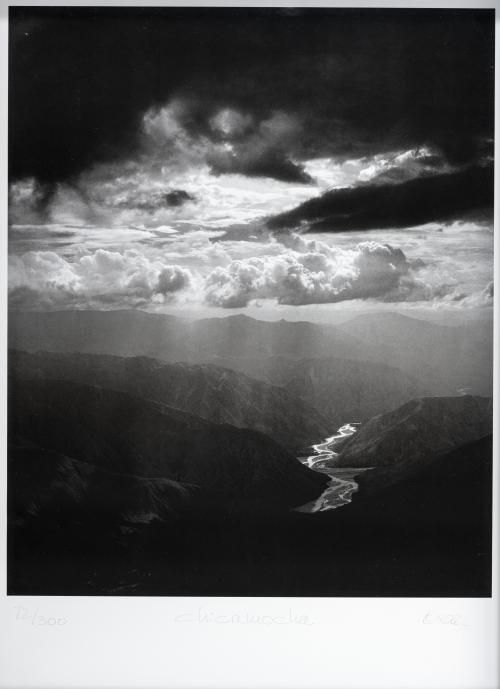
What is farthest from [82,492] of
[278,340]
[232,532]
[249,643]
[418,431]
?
[418,431]

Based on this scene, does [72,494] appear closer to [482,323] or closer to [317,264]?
[317,264]

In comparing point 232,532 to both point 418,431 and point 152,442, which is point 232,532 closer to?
point 152,442

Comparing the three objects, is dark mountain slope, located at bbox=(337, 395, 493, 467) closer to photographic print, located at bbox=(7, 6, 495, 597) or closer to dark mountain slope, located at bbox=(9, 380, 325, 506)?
photographic print, located at bbox=(7, 6, 495, 597)

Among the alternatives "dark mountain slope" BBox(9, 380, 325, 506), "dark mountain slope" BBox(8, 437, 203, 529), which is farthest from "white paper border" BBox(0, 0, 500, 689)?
"dark mountain slope" BBox(9, 380, 325, 506)

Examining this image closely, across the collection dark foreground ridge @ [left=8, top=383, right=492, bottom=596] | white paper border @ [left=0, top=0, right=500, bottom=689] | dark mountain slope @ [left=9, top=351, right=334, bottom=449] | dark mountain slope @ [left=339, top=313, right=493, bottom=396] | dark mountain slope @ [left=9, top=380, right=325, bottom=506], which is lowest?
white paper border @ [left=0, top=0, right=500, bottom=689]

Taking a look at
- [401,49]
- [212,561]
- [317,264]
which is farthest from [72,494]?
[401,49]

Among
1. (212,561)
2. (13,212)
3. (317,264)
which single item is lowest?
(212,561)
